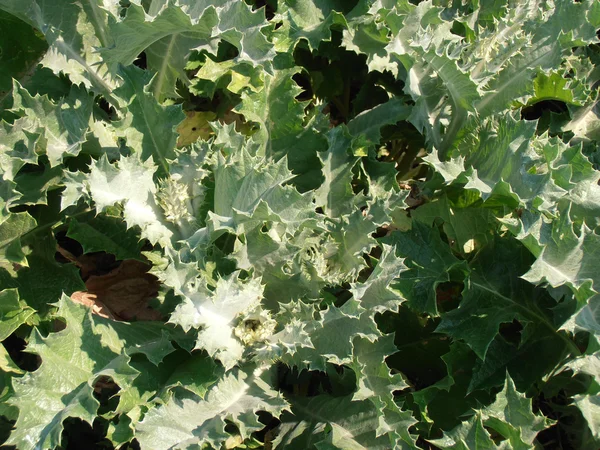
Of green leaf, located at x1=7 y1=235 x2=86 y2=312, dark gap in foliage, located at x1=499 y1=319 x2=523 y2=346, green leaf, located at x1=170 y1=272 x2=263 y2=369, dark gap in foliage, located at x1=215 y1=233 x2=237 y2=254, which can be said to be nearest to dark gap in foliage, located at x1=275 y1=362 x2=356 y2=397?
green leaf, located at x1=170 y1=272 x2=263 y2=369

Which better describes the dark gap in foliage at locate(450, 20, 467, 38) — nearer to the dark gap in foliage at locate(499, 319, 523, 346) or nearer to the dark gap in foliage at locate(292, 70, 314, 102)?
the dark gap in foliage at locate(292, 70, 314, 102)

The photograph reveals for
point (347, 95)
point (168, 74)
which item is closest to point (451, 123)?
point (347, 95)

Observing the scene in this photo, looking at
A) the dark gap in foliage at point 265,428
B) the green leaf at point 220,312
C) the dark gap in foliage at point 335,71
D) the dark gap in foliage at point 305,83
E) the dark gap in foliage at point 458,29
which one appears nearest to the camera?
the green leaf at point 220,312

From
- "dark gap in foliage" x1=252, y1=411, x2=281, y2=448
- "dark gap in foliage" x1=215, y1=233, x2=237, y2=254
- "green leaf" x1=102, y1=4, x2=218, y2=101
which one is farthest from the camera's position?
"dark gap in foliage" x1=252, y1=411, x2=281, y2=448

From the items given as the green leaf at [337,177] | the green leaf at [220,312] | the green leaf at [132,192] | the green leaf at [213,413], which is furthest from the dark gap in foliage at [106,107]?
the green leaf at [213,413]

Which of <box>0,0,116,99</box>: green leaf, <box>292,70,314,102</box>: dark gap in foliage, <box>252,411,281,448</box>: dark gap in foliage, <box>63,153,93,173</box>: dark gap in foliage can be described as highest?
<box>0,0,116,99</box>: green leaf

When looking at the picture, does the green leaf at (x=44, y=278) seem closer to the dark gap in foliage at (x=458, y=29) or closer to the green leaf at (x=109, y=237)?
the green leaf at (x=109, y=237)

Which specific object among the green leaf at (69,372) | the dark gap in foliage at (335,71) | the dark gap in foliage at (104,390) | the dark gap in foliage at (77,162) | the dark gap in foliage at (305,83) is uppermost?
the dark gap in foliage at (335,71)
